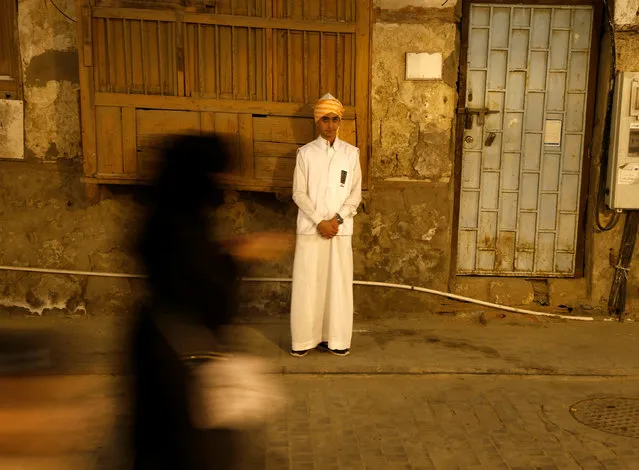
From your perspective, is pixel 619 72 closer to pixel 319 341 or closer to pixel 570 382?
pixel 570 382

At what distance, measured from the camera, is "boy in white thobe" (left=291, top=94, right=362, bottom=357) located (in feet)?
17.9

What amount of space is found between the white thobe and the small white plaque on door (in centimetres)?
233

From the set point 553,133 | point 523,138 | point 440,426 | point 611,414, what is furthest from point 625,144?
point 440,426

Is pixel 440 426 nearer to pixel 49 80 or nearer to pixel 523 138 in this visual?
pixel 523 138

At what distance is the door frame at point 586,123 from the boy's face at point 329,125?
71.6 inches

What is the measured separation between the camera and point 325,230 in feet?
17.7

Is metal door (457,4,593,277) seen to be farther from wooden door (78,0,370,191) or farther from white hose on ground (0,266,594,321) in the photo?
wooden door (78,0,370,191)

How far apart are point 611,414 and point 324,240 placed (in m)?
2.42

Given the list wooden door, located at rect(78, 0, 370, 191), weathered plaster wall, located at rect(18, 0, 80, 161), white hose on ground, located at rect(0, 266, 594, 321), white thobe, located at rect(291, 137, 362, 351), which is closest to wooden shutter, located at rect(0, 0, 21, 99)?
weathered plaster wall, located at rect(18, 0, 80, 161)

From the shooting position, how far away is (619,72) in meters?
6.54

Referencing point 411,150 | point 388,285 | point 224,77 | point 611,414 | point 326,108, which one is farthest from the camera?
point 388,285

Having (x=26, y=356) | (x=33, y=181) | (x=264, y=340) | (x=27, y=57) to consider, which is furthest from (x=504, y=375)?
(x=27, y=57)

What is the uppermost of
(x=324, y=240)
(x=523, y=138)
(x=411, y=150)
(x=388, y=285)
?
(x=523, y=138)

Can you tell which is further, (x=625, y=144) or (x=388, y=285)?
(x=388, y=285)
